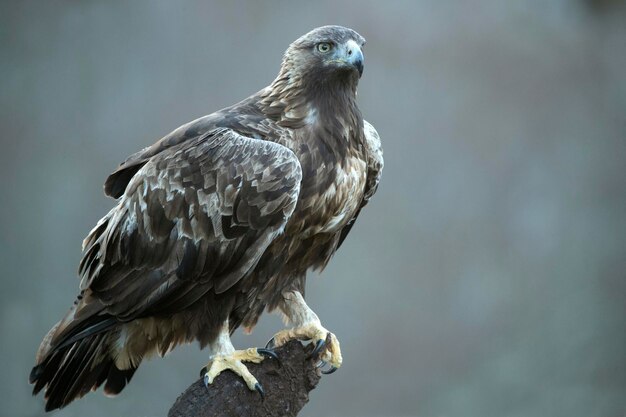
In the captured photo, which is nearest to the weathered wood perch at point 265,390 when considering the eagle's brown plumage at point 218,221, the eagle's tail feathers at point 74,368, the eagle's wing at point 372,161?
the eagle's brown plumage at point 218,221

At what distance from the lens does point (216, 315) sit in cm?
331

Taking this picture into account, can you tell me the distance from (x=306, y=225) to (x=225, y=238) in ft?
1.04

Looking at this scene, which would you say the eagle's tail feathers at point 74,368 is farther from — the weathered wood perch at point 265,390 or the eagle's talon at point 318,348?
the eagle's talon at point 318,348

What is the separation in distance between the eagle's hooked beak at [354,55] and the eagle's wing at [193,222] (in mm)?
416

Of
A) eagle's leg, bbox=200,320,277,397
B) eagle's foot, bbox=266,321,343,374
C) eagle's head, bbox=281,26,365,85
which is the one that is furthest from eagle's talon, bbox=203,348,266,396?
eagle's head, bbox=281,26,365,85

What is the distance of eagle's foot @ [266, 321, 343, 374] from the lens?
349cm

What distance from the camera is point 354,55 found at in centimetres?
329

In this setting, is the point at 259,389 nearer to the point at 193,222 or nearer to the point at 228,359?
the point at 228,359

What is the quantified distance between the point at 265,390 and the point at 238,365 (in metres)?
0.14

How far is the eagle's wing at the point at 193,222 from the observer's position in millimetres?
3150

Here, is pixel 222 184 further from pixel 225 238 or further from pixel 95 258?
pixel 95 258

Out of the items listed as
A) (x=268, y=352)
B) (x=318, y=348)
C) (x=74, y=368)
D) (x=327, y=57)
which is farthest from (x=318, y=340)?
(x=327, y=57)

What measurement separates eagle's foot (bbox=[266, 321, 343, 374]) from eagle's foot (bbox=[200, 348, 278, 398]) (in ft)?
0.73

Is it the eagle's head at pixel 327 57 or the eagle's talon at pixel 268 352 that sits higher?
the eagle's head at pixel 327 57
